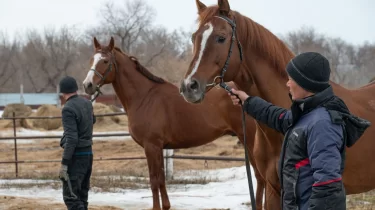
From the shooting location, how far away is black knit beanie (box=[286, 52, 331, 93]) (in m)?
2.43

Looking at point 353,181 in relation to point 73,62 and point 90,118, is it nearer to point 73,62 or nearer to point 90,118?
point 90,118

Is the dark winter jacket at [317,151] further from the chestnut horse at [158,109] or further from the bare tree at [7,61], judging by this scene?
the bare tree at [7,61]

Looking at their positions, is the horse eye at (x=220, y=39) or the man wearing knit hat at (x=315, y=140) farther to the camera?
the horse eye at (x=220, y=39)

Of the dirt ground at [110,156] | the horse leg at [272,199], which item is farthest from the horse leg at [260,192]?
Result: the dirt ground at [110,156]

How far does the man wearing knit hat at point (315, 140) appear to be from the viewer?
7.31ft

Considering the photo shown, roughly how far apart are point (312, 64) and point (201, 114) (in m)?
4.77

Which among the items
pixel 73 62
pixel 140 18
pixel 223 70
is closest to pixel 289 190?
pixel 223 70

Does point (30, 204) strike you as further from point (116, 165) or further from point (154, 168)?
point (116, 165)

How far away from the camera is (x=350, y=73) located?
53.1m

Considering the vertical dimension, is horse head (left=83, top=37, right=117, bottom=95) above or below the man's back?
above

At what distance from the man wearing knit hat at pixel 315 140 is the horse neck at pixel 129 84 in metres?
4.79

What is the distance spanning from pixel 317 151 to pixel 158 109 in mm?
4930

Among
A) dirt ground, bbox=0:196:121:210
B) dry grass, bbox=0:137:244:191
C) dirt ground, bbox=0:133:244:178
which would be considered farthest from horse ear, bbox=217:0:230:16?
dirt ground, bbox=0:133:244:178

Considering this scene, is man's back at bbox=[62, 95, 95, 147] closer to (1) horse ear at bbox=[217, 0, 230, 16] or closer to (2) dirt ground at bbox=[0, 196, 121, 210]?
(2) dirt ground at bbox=[0, 196, 121, 210]
